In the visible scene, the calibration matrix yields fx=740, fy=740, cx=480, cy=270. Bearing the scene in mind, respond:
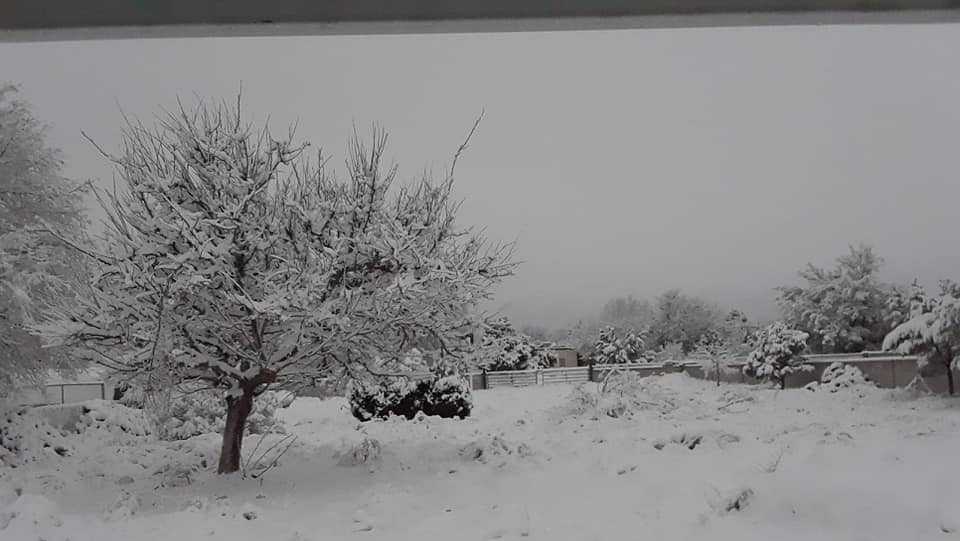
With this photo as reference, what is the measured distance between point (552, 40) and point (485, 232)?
1.99ft

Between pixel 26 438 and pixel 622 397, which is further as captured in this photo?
pixel 622 397

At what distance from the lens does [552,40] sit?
6.28ft

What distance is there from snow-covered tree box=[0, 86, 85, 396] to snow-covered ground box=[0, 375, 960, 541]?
0.29 m

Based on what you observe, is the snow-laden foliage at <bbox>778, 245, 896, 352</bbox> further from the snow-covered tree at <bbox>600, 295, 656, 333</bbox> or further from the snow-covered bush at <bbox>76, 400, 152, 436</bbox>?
the snow-covered bush at <bbox>76, 400, 152, 436</bbox>

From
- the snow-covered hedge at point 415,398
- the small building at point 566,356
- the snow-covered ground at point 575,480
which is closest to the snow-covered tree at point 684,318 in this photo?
the snow-covered ground at point 575,480

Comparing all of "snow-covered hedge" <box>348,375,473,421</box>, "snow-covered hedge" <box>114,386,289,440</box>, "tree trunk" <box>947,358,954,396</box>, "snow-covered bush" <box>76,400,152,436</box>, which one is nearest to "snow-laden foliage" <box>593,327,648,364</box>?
"snow-covered hedge" <box>348,375,473,421</box>

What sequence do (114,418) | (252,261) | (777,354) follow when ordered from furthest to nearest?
(252,261) < (114,418) < (777,354)

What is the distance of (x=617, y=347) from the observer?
2086 mm

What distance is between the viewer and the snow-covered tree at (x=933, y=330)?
1.83 meters

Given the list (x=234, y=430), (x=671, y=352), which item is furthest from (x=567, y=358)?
(x=234, y=430)

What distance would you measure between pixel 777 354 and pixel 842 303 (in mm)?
227

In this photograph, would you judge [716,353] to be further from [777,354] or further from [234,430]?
[234,430]

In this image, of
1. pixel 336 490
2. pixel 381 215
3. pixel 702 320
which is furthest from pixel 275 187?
pixel 702 320

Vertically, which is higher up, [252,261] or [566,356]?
[252,261]
